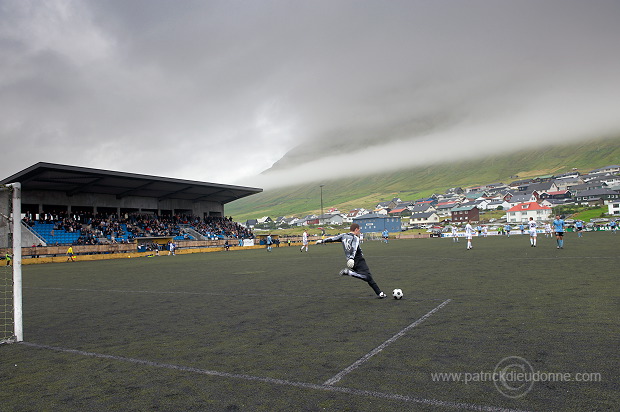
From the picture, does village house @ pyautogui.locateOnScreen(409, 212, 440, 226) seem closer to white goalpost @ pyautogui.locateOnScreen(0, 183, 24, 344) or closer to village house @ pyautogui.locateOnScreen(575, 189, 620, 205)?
village house @ pyautogui.locateOnScreen(575, 189, 620, 205)

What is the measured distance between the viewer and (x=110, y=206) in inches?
2127

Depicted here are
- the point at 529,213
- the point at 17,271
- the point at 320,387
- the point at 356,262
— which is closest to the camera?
the point at 320,387

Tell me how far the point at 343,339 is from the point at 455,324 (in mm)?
2153

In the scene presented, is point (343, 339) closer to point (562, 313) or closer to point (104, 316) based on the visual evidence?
point (562, 313)

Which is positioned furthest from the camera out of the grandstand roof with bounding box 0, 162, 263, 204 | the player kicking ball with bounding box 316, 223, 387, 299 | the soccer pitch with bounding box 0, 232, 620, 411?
the grandstand roof with bounding box 0, 162, 263, 204

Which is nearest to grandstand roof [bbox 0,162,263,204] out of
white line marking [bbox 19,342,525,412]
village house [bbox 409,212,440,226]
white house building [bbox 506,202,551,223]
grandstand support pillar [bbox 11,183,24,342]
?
grandstand support pillar [bbox 11,183,24,342]


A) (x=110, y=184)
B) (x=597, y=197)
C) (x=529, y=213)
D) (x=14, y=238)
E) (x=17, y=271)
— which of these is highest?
(x=110, y=184)

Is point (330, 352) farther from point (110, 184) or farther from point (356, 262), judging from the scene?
point (110, 184)

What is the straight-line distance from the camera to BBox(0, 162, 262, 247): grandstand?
43.1m

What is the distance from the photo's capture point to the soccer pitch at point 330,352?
4.26m

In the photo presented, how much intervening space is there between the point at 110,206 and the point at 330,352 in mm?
55488

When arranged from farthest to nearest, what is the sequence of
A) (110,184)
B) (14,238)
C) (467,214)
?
1. (467,214)
2. (110,184)
3. (14,238)

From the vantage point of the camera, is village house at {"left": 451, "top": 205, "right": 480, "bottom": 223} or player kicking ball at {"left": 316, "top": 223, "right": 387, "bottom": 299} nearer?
player kicking ball at {"left": 316, "top": 223, "right": 387, "bottom": 299}

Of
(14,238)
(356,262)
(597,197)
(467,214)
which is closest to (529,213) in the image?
A: (467,214)
